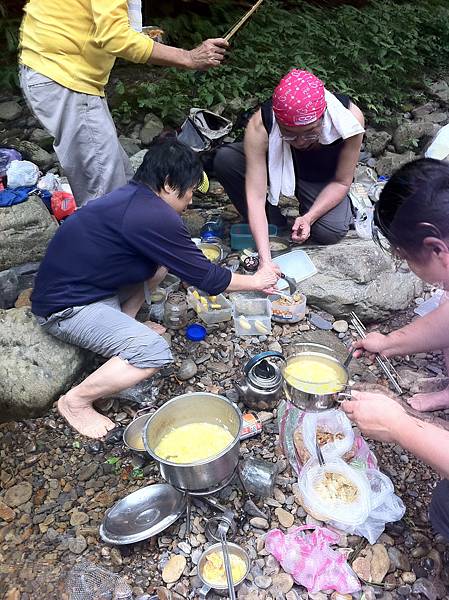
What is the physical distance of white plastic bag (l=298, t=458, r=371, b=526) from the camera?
2.51 metres

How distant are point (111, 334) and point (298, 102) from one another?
201 centimetres

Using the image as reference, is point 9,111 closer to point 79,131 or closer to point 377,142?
point 79,131

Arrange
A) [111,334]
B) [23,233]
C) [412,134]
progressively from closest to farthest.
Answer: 1. [111,334]
2. [23,233]
3. [412,134]

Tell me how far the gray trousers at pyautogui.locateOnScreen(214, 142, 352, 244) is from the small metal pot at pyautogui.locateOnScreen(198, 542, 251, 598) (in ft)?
9.07

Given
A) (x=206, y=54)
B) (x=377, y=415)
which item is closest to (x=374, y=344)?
(x=377, y=415)

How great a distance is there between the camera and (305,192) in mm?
4559

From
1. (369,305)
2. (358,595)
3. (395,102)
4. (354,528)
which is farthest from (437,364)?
(395,102)

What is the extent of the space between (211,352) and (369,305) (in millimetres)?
1267

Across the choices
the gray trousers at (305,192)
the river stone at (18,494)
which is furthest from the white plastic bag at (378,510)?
the gray trousers at (305,192)

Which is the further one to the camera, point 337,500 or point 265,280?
point 265,280

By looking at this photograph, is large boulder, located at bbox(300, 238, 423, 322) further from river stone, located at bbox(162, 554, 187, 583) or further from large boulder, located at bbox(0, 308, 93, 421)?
river stone, located at bbox(162, 554, 187, 583)

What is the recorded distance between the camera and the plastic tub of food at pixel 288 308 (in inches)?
153

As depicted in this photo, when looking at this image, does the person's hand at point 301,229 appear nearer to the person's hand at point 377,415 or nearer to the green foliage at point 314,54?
the person's hand at point 377,415

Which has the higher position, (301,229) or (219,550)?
(301,229)
